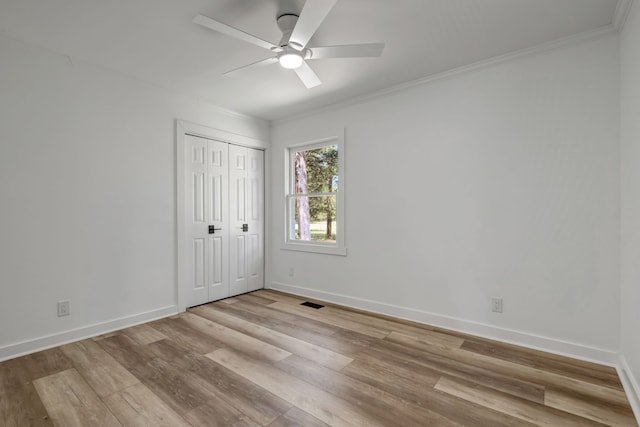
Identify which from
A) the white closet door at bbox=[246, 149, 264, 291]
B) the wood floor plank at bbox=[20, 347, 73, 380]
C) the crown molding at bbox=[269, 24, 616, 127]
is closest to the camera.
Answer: the wood floor plank at bbox=[20, 347, 73, 380]

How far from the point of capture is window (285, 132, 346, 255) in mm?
3854

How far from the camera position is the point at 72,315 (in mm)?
2734

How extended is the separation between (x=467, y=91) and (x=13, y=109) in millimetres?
3885

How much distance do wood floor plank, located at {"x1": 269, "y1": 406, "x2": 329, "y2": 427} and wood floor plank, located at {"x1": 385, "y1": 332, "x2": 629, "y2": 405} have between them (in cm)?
106

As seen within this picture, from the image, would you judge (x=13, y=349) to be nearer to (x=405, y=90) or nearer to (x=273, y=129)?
(x=273, y=129)

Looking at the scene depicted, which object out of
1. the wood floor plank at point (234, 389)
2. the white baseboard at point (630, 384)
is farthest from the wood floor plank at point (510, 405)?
the wood floor plank at point (234, 389)

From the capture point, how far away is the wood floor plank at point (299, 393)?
170 centimetres

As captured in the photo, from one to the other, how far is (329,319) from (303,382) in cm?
122

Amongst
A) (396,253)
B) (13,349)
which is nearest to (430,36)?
(396,253)

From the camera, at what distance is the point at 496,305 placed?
2730 millimetres

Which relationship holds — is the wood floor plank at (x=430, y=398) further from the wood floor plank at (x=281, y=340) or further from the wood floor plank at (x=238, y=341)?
the wood floor plank at (x=238, y=341)

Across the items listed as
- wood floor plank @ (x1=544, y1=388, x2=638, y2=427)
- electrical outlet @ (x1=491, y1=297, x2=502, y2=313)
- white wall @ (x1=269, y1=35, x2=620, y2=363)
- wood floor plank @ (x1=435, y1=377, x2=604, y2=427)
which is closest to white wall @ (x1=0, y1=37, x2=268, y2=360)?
white wall @ (x1=269, y1=35, x2=620, y2=363)

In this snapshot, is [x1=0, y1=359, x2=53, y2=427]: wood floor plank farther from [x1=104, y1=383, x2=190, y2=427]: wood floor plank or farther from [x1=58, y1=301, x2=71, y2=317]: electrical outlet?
[x1=58, y1=301, x2=71, y2=317]: electrical outlet

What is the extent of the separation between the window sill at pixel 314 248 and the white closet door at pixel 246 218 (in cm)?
46
